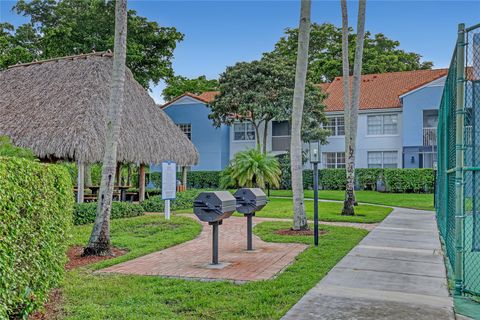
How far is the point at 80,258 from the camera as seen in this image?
800 centimetres

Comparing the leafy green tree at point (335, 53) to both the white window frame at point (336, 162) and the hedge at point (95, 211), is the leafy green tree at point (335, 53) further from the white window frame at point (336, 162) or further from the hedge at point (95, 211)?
the hedge at point (95, 211)

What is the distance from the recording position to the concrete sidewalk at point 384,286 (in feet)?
15.6

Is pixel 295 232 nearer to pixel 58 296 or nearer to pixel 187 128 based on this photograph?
pixel 58 296

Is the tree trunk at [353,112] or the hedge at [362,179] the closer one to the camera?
the tree trunk at [353,112]

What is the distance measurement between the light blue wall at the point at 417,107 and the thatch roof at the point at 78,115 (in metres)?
14.4

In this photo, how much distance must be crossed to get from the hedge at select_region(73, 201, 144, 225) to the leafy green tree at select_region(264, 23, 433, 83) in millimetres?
25866

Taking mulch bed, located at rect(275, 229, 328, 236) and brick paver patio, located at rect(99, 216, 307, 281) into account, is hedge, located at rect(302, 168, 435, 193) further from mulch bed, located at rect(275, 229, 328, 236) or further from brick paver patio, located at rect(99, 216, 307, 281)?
brick paver patio, located at rect(99, 216, 307, 281)

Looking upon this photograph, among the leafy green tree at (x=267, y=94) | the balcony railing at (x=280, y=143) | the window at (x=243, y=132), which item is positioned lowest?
the balcony railing at (x=280, y=143)

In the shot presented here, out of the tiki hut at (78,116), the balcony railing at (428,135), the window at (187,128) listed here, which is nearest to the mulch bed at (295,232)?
the tiki hut at (78,116)

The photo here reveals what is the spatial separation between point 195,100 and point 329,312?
29.4m

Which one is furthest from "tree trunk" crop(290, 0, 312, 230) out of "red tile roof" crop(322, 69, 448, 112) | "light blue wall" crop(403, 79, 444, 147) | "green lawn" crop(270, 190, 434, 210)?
"light blue wall" crop(403, 79, 444, 147)

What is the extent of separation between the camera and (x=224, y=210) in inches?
277

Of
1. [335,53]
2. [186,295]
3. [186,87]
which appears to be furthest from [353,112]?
[186,87]

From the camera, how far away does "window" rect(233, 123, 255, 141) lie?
32.5 meters
